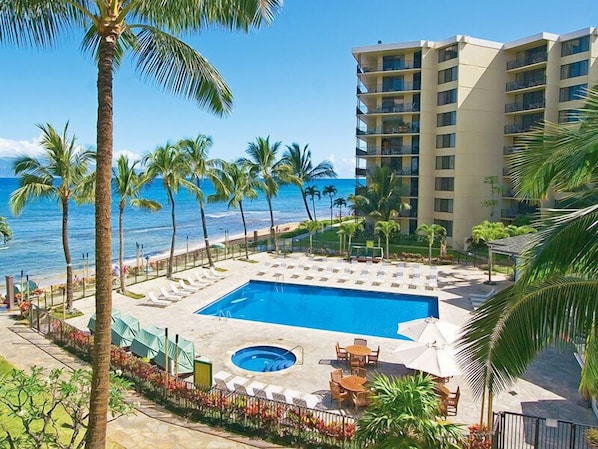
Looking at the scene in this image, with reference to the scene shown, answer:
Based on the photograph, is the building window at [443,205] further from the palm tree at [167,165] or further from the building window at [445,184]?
the palm tree at [167,165]

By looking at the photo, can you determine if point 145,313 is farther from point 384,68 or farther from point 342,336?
point 384,68

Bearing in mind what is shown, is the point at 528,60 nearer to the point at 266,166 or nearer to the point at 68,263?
the point at 266,166

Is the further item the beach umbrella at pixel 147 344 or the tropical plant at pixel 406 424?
the beach umbrella at pixel 147 344

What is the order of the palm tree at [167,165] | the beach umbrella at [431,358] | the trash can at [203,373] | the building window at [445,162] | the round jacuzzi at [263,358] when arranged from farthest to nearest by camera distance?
the building window at [445,162] < the palm tree at [167,165] < the round jacuzzi at [263,358] < the beach umbrella at [431,358] < the trash can at [203,373]

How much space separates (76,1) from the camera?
284 inches

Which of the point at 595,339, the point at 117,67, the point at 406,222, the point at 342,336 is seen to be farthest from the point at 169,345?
the point at 406,222

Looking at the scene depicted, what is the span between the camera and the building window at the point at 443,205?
4156cm

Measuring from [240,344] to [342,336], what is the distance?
423 cm

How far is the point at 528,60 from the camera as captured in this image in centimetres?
3978

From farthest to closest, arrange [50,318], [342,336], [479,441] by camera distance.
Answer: [342,336]
[50,318]
[479,441]

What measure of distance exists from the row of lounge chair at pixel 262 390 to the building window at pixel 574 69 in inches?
1455

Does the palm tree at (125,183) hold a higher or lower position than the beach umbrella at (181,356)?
higher

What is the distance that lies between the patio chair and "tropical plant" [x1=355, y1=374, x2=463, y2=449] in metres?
5.43

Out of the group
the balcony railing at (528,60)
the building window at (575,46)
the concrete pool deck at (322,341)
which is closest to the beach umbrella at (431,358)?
the concrete pool deck at (322,341)
